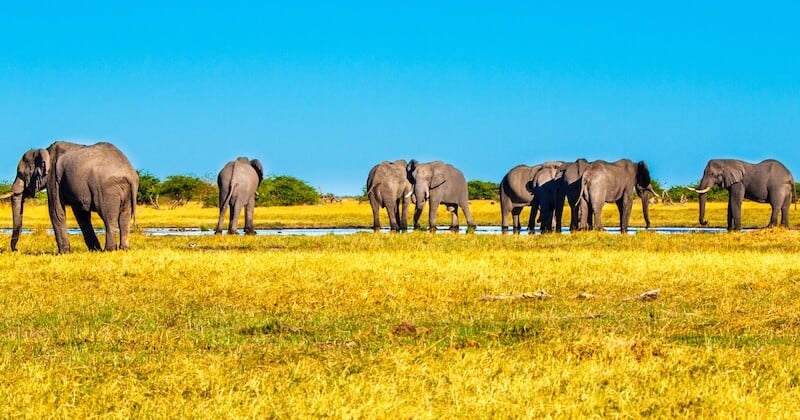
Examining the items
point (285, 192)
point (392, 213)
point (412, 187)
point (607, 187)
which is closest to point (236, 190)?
point (392, 213)

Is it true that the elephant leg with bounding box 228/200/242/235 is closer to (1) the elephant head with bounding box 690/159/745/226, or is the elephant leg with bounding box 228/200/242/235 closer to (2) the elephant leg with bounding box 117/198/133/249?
(2) the elephant leg with bounding box 117/198/133/249

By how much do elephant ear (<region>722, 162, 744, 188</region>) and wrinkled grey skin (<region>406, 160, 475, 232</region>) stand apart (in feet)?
25.1

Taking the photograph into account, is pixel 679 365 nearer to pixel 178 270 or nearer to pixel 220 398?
pixel 220 398

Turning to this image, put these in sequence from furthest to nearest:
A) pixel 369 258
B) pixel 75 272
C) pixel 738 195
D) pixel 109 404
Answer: pixel 738 195 < pixel 369 258 < pixel 75 272 < pixel 109 404

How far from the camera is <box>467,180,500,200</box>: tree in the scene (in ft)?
290

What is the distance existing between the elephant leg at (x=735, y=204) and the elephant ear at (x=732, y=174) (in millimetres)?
148

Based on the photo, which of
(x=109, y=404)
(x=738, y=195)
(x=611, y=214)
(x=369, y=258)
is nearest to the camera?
(x=109, y=404)

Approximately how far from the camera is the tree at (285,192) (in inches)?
2888

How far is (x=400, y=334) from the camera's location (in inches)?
344

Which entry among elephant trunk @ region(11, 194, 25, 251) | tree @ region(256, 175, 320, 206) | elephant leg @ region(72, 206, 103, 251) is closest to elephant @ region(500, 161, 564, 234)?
elephant leg @ region(72, 206, 103, 251)

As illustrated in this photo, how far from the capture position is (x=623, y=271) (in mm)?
14133

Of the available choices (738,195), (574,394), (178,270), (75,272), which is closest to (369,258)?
(178,270)

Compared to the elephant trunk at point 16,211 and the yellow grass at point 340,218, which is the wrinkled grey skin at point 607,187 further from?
the elephant trunk at point 16,211

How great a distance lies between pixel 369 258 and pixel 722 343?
7.60 m
